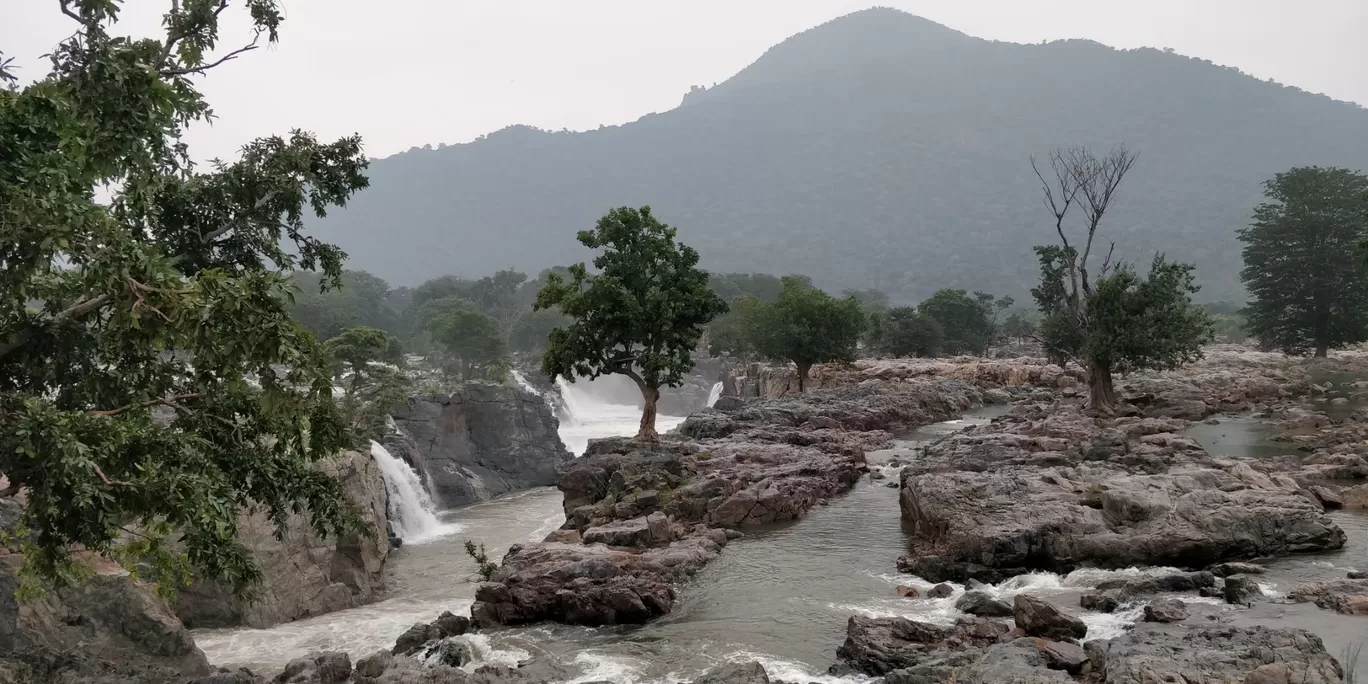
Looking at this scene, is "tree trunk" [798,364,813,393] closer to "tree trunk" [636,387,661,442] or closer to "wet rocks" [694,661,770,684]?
"tree trunk" [636,387,661,442]

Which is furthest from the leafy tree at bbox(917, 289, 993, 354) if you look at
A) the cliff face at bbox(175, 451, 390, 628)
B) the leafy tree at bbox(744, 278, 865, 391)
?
the cliff face at bbox(175, 451, 390, 628)

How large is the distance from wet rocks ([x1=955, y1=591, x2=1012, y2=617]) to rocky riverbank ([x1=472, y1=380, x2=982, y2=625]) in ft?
17.8

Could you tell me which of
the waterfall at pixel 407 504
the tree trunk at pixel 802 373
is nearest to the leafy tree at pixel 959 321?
the tree trunk at pixel 802 373

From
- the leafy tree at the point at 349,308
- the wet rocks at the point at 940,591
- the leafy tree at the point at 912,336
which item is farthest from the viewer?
the leafy tree at the point at 912,336

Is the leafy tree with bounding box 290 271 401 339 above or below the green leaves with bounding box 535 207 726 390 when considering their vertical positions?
above

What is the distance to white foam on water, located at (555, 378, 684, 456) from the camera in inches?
2292

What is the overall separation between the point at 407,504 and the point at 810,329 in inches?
1260

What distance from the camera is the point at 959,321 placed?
9731cm

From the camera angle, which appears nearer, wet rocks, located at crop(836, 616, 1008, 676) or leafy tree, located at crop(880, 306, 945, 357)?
wet rocks, located at crop(836, 616, 1008, 676)

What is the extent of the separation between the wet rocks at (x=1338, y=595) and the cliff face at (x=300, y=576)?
17.6m

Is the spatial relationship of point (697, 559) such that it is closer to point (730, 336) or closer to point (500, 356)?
point (500, 356)

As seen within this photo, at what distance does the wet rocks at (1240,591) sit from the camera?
1255 centimetres

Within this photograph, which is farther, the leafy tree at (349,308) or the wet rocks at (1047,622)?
the leafy tree at (349,308)

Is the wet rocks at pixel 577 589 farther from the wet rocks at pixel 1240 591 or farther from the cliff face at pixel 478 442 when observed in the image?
the cliff face at pixel 478 442
